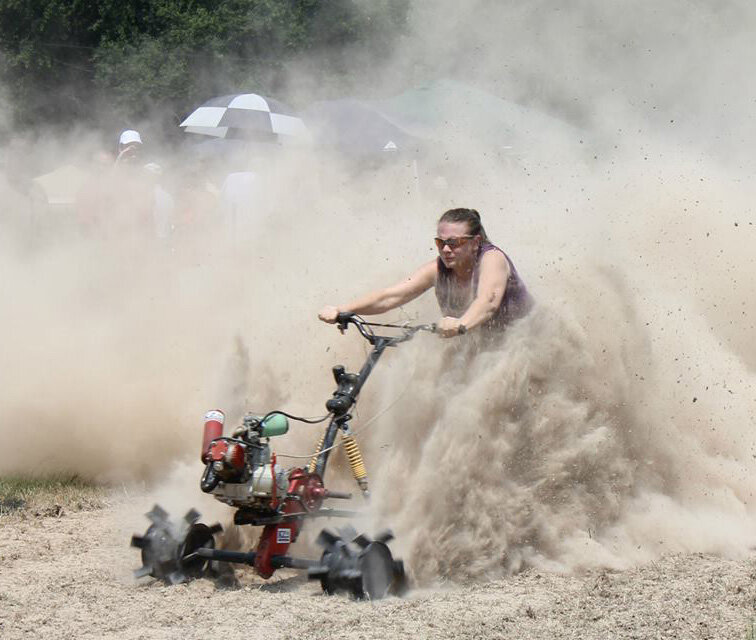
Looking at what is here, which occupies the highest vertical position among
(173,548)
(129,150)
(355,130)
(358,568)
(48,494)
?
Answer: (355,130)

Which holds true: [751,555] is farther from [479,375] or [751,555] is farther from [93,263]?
[93,263]

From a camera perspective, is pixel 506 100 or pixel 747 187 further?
pixel 506 100

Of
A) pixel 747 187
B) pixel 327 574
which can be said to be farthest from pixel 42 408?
pixel 747 187

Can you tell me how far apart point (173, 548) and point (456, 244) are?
192cm

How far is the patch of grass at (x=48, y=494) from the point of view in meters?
6.63

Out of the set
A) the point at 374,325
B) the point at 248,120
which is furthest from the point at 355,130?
the point at 374,325

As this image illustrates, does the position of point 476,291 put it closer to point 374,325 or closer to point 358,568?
point 374,325

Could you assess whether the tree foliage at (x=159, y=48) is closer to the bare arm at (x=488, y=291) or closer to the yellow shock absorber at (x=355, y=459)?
the bare arm at (x=488, y=291)

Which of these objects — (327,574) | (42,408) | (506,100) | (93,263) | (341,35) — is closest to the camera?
(327,574)

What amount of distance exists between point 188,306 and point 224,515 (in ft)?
9.10

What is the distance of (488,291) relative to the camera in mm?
5441

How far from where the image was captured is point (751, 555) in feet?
18.4

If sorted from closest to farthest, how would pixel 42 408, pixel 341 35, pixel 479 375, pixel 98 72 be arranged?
1. pixel 479 375
2. pixel 42 408
3. pixel 341 35
4. pixel 98 72

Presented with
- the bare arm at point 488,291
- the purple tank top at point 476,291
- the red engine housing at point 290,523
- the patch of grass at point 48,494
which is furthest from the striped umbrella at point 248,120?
the red engine housing at point 290,523
